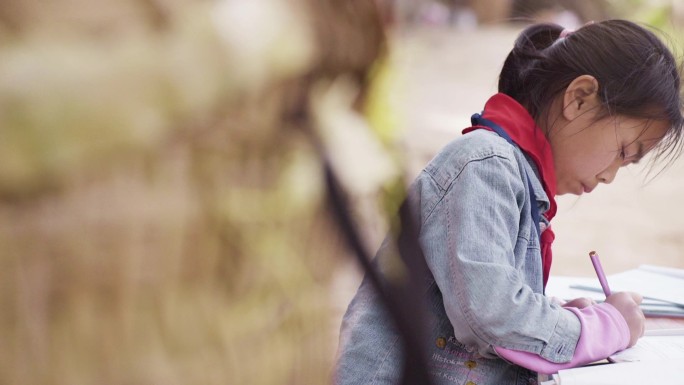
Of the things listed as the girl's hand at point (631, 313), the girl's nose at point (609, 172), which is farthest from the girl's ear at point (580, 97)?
the girl's hand at point (631, 313)

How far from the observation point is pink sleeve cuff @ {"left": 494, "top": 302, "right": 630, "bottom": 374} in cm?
96

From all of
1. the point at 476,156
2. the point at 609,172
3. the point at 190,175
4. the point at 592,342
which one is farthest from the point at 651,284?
the point at 190,175

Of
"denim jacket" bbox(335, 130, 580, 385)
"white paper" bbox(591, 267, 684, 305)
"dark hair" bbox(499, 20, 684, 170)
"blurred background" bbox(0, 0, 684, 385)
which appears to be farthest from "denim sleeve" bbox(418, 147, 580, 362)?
"blurred background" bbox(0, 0, 684, 385)

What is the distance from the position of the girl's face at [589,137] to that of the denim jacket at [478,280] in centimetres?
13

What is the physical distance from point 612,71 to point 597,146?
0.12 meters

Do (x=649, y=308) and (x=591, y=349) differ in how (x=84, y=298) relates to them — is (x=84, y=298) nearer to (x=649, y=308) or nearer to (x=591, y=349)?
(x=591, y=349)

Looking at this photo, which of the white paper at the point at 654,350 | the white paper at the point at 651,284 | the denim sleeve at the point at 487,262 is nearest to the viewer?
the denim sleeve at the point at 487,262

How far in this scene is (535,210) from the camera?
108 centimetres

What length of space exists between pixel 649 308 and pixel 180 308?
120 centimetres

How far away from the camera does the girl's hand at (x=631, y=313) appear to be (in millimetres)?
1062

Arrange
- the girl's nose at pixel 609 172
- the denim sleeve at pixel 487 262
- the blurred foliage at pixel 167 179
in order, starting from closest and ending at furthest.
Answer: the blurred foliage at pixel 167 179, the denim sleeve at pixel 487 262, the girl's nose at pixel 609 172

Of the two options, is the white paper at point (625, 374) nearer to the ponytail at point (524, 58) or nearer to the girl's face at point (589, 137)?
the girl's face at point (589, 137)

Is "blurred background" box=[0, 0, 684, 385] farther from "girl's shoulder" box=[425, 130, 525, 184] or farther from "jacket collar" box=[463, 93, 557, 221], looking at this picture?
"jacket collar" box=[463, 93, 557, 221]

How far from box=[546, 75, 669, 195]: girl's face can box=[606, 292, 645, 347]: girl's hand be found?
21cm
